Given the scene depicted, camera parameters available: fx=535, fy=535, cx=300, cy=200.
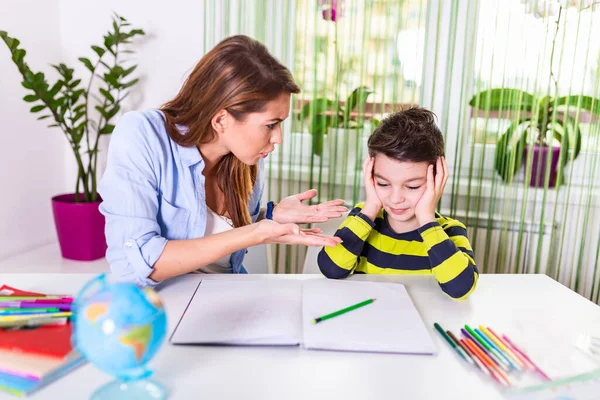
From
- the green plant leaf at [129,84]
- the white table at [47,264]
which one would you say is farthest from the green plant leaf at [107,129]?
the white table at [47,264]

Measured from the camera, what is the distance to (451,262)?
1.11 meters

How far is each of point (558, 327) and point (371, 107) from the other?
1.36m

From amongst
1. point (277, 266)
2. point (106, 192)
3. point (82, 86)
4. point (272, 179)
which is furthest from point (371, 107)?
point (82, 86)

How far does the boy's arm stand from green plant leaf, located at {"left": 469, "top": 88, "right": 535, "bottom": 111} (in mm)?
917

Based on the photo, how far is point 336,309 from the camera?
971 mm

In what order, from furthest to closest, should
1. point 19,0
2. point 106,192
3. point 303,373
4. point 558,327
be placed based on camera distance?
point 19,0
point 106,192
point 558,327
point 303,373

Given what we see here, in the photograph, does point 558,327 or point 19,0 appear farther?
point 19,0

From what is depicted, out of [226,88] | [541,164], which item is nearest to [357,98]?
[541,164]

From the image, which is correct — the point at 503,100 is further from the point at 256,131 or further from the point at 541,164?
the point at 256,131

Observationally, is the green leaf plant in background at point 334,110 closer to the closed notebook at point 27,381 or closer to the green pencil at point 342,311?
the green pencil at point 342,311

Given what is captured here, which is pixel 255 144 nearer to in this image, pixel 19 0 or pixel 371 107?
pixel 371 107

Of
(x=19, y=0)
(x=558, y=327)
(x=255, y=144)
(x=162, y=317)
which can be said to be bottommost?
(x=558, y=327)

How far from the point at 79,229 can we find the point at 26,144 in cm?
50

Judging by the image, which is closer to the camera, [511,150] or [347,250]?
[347,250]
